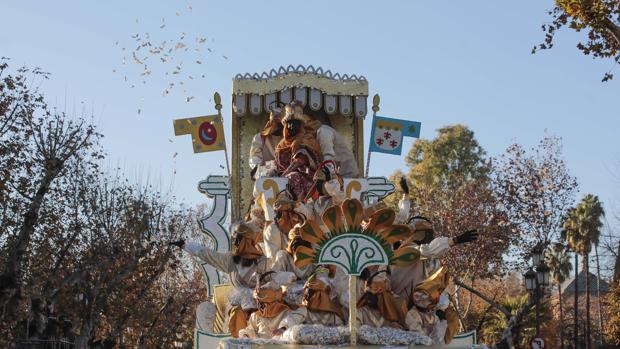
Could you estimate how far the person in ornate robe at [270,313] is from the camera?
1525cm

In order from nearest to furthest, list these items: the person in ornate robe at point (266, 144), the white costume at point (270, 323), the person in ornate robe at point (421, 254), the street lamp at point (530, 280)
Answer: the white costume at point (270, 323) < the person in ornate robe at point (421, 254) < the person in ornate robe at point (266, 144) < the street lamp at point (530, 280)

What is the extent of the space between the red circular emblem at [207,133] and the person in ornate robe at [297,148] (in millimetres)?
2188

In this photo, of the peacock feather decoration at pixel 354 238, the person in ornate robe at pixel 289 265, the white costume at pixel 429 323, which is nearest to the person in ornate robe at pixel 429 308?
the white costume at pixel 429 323

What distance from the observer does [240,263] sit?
55.2 feet

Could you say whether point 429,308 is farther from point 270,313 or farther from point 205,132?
point 205,132

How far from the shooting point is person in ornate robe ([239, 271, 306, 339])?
15.2m

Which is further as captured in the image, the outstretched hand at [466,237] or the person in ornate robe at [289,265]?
the person in ornate robe at [289,265]

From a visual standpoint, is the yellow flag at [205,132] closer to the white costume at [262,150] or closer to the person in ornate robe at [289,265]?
the white costume at [262,150]

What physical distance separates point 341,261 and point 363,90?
7.73 metres

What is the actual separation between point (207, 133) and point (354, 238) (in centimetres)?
765

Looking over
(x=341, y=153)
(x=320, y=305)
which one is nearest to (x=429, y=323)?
(x=320, y=305)

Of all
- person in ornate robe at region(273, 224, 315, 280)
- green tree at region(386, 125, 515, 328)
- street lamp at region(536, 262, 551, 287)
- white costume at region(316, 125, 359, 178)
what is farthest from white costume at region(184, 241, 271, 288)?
green tree at region(386, 125, 515, 328)

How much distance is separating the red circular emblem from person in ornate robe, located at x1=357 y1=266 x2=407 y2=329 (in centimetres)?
679

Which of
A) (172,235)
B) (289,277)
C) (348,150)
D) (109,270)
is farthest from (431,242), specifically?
(172,235)
